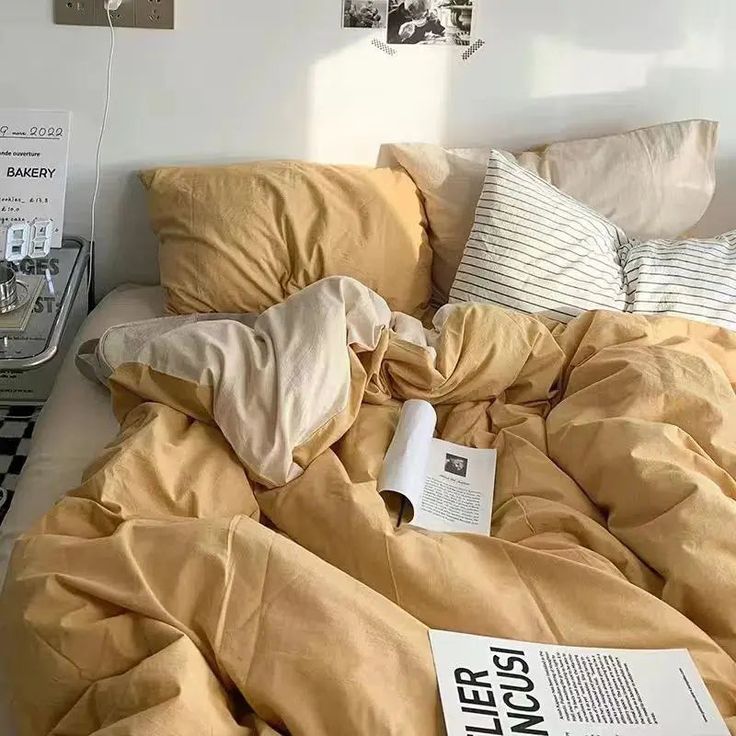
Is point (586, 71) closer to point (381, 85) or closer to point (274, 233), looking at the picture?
point (381, 85)

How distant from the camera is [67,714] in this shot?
0.92 metres

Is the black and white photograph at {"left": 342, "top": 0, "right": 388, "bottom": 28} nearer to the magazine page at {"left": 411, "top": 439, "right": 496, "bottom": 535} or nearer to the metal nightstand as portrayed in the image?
the metal nightstand

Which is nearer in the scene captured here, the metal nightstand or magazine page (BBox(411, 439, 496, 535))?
magazine page (BBox(411, 439, 496, 535))

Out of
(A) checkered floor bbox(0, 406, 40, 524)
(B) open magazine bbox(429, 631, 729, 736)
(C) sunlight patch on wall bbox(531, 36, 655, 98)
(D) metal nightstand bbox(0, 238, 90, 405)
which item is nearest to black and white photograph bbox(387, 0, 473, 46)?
(C) sunlight patch on wall bbox(531, 36, 655, 98)

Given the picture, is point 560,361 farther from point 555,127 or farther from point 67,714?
point 67,714

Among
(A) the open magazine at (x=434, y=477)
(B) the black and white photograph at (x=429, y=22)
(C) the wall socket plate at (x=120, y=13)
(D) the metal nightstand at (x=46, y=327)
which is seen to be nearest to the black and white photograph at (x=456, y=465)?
(A) the open magazine at (x=434, y=477)

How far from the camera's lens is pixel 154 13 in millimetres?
1664

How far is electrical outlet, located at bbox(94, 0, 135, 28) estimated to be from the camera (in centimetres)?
165

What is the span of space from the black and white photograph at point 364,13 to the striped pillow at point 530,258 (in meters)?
0.34

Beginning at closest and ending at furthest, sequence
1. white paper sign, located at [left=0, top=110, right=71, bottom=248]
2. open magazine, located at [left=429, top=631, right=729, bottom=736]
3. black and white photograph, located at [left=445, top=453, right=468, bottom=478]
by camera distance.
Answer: open magazine, located at [left=429, top=631, right=729, bottom=736], black and white photograph, located at [left=445, top=453, right=468, bottom=478], white paper sign, located at [left=0, top=110, right=71, bottom=248]

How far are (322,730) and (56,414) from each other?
0.76 m

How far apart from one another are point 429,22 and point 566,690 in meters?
1.25

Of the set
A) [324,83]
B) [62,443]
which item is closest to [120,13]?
[324,83]

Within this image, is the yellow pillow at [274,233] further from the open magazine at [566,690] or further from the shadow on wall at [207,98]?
the open magazine at [566,690]
